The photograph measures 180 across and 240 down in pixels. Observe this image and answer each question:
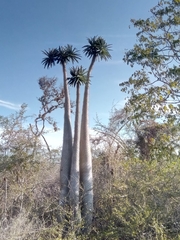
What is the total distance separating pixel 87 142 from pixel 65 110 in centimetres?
120

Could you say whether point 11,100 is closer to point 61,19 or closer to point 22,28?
point 22,28

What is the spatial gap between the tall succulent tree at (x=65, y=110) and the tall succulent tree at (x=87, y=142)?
0.37 meters

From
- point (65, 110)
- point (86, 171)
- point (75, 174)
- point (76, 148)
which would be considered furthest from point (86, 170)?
point (65, 110)

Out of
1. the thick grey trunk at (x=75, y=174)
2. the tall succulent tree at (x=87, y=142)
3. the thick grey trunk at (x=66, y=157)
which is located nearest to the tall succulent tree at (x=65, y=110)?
the thick grey trunk at (x=66, y=157)

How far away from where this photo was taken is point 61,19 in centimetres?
842

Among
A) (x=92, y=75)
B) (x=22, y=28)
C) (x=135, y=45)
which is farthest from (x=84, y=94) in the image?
(x=22, y=28)

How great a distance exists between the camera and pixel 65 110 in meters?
8.25

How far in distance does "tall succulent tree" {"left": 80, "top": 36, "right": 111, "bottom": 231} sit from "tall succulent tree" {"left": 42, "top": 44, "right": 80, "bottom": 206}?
0.37 m

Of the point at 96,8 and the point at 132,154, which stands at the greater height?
the point at 96,8

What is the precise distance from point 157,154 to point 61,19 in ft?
16.5

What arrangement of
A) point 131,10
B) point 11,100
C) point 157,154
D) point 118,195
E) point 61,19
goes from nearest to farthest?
point 157,154 → point 118,195 → point 131,10 → point 61,19 → point 11,100

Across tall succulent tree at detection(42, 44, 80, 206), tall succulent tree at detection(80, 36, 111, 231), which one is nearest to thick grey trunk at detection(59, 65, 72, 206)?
tall succulent tree at detection(42, 44, 80, 206)

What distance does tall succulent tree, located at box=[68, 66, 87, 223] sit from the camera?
23.7ft

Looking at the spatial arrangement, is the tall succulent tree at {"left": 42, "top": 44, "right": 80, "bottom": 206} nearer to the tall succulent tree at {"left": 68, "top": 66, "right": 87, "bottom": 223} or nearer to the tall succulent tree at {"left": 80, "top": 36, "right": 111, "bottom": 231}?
the tall succulent tree at {"left": 68, "top": 66, "right": 87, "bottom": 223}
